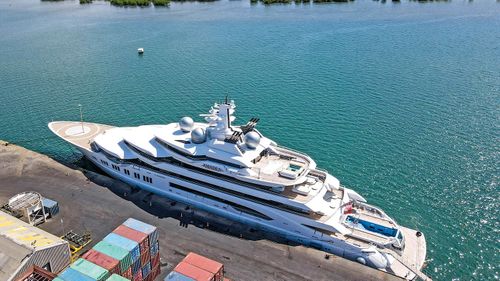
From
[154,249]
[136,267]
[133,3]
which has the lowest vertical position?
[136,267]

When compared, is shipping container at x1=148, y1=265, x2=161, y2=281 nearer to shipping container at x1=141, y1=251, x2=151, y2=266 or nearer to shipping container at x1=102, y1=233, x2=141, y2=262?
shipping container at x1=141, y1=251, x2=151, y2=266

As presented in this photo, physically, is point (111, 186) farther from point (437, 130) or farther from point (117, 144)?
point (437, 130)

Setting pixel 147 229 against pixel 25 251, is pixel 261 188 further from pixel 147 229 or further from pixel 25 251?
pixel 25 251

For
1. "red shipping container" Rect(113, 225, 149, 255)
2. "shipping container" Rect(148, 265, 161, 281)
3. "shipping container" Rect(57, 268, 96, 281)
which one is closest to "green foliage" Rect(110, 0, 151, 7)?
"red shipping container" Rect(113, 225, 149, 255)

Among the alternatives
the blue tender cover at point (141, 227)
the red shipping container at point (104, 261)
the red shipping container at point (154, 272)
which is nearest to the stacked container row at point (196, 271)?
the red shipping container at point (104, 261)

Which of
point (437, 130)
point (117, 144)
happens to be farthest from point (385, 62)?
point (117, 144)

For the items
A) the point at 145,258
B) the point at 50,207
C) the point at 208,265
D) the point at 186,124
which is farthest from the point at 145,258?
the point at 186,124
